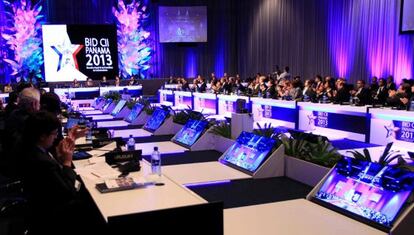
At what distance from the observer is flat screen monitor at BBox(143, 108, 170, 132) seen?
6.95 metres

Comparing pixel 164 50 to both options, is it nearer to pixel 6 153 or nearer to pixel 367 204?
pixel 6 153

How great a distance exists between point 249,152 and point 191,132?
1616mm

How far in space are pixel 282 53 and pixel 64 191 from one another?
609 inches

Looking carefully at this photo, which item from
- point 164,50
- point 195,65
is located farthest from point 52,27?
point 195,65

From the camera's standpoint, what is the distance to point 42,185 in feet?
7.64

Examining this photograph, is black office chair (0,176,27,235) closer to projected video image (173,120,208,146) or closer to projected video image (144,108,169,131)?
projected video image (173,120,208,146)

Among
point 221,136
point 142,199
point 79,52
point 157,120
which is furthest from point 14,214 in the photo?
point 79,52

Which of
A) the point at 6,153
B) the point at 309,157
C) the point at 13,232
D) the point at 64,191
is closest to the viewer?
the point at 64,191

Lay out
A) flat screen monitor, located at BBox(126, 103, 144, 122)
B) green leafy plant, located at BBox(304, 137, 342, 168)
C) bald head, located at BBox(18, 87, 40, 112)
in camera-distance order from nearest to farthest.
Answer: green leafy plant, located at BBox(304, 137, 342, 168) → bald head, located at BBox(18, 87, 40, 112) → flat screen monitor, located at BBox(126, 103, 144, 122)

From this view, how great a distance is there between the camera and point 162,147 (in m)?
5.64

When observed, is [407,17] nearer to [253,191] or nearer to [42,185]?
[253,191]

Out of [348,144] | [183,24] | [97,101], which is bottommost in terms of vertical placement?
[348,144]

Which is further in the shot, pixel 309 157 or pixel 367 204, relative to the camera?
pixel 309 157

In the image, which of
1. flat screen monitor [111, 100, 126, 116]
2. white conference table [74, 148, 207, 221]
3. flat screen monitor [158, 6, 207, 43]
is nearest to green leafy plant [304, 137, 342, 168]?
white conference table [74, 148, 207, 221]
